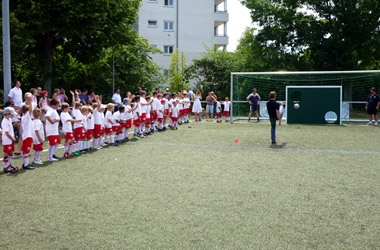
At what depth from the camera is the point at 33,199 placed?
6043 millimetres

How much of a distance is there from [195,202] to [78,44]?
21932mm

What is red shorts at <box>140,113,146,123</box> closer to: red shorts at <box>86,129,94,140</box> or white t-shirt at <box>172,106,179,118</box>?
white t-shirt at <box>172,106,179,118</box>

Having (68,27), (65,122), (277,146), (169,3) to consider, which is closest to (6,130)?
(65,122)

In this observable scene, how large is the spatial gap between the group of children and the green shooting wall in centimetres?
797

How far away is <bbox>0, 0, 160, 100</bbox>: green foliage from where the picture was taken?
19266mm

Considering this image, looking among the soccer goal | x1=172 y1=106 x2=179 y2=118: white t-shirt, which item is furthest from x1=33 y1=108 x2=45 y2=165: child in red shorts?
the soccer goal

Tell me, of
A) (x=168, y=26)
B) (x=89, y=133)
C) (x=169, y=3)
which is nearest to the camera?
(x=89, y=133)

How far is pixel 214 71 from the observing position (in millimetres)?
34594

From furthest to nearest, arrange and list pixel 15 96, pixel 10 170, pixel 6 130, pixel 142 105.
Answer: pixel 142 105 < pixel 15 96 < pixel 10 170 < pixel 6 130

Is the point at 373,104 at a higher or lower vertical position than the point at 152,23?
lower

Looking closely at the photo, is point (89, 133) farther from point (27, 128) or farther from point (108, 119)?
point (27, 128)

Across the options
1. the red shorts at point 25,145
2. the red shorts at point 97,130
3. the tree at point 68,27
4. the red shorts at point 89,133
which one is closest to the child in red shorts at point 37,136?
the red shorts at point 25,145

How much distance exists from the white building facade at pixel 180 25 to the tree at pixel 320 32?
13012 millimetres

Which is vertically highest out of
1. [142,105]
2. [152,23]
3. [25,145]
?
[152,23]
